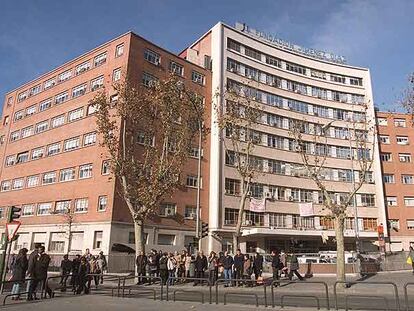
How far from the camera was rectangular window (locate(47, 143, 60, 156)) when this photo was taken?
43.0 metres

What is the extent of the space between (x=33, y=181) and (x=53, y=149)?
4.11 metres

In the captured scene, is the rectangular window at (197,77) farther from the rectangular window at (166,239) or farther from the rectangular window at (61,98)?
the rectangular window at (166,239)

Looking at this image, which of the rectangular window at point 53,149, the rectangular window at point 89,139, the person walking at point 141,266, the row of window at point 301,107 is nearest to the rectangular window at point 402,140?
the row of window at point 301,107

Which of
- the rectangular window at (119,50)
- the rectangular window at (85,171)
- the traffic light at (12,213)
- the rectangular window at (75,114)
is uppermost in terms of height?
the rectangular window at (119,50)

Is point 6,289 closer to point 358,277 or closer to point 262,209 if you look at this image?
point 358,277

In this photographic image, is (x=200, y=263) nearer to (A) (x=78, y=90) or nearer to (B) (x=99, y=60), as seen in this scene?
(B) (x=99, y=60)

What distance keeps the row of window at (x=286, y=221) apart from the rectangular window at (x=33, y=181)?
770 inches

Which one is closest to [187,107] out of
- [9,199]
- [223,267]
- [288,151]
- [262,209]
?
[223,267]

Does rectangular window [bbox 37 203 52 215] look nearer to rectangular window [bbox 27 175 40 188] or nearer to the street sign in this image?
rectangular window [bbox 27 175 40 188]

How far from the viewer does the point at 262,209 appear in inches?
1756

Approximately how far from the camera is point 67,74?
1806 inches

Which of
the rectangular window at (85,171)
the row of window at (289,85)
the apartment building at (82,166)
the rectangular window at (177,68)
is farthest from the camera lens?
the row of window at (289,85)

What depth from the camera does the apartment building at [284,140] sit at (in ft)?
144

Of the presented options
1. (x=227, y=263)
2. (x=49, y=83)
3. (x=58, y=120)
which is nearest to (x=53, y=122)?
(x=58, y=120)
